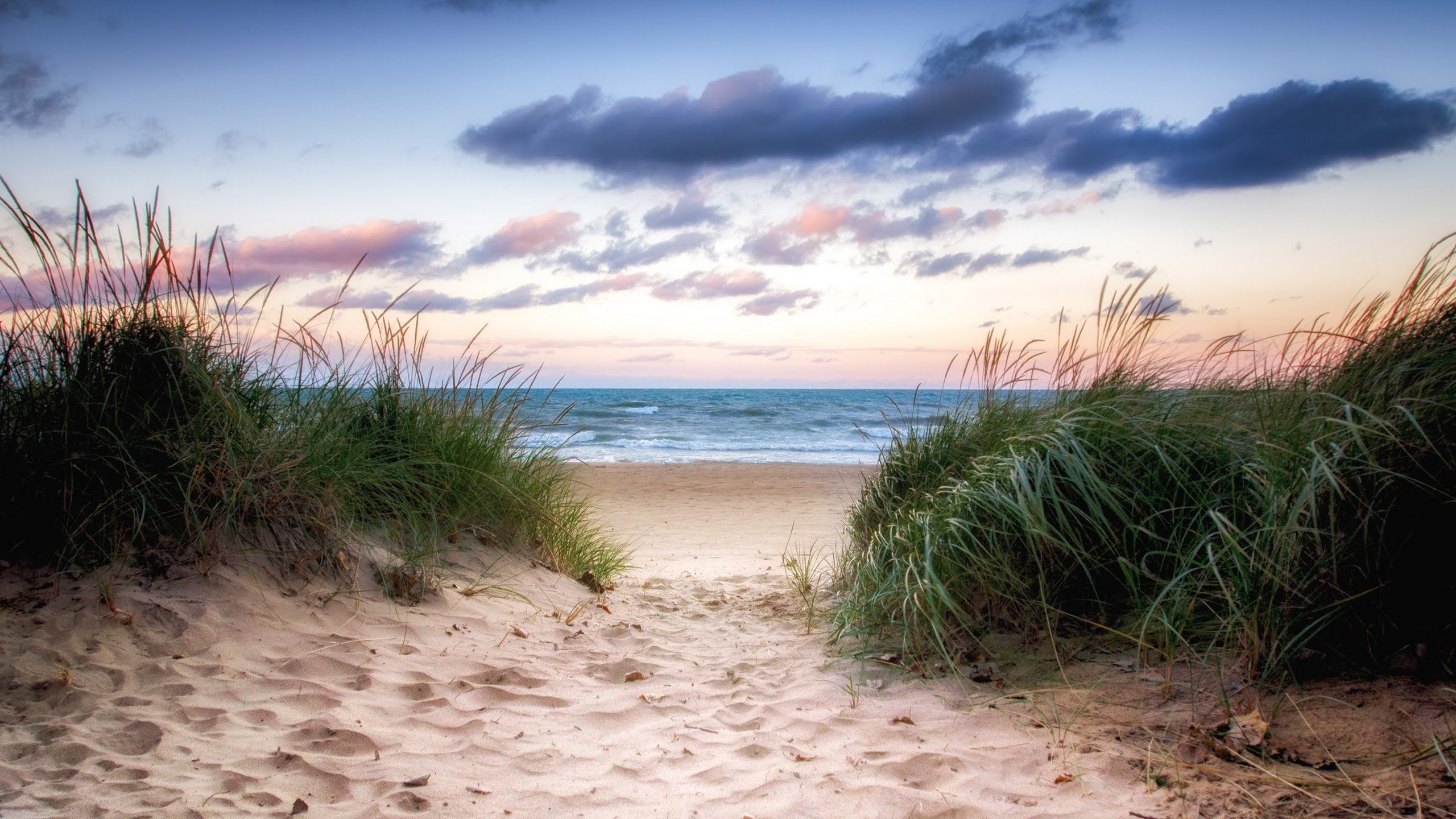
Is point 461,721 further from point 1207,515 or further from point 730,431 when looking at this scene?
point 730,431

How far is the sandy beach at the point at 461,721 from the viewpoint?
232 centimetres

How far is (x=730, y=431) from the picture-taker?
85.5 feet

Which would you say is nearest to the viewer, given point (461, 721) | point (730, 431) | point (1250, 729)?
point (1250, 729)

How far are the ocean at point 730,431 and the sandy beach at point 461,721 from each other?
6.33 ft

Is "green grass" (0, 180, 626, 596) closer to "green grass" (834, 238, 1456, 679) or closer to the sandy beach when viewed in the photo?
the sandy beach

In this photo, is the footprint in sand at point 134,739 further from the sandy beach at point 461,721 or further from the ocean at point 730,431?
the ocean at point 730,431

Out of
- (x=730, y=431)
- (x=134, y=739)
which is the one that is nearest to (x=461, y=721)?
(x=134, y=739)

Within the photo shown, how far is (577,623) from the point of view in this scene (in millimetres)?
4375

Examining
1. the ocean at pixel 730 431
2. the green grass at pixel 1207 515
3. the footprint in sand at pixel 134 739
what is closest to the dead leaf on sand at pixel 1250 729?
the green grass at pixel 1207 515

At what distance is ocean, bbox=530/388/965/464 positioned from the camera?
1734 cm

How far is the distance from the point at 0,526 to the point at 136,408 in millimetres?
717

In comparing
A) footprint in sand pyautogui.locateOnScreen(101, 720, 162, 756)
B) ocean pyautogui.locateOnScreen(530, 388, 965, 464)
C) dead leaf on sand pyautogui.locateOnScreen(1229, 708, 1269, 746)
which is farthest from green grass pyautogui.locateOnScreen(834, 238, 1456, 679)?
footprint in sand pyautogui.locateOnScreen(101, 720, 162, 756)

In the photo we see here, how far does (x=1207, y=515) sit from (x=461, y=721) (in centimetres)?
309

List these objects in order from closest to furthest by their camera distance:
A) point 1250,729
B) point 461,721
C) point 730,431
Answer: point 1250,729 < point 461,721 < point 730,431
